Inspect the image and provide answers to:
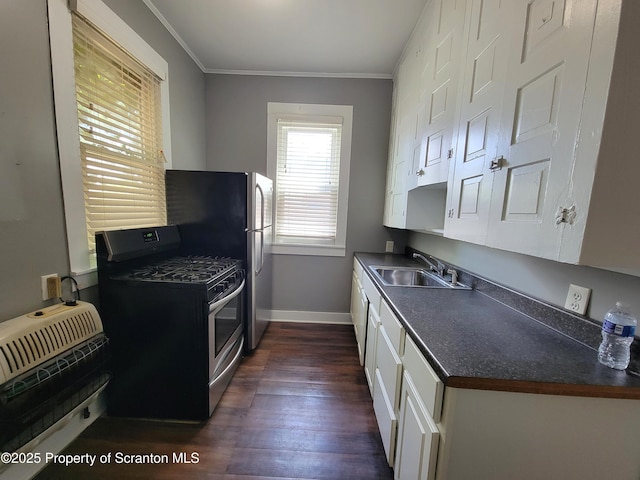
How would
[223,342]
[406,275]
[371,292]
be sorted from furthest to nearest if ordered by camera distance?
1. [406,275]
2. [371,292]
3. [223,342]

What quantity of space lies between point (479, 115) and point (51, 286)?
2.25m

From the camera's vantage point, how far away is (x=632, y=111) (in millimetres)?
637

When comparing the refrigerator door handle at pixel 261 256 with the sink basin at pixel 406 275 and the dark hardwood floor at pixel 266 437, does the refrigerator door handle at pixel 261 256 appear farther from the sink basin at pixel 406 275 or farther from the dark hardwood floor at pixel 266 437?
the sink basin at pixel 406 275

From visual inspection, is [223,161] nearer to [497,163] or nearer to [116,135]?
[116,135]

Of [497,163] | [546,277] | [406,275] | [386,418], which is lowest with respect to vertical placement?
[386,418]

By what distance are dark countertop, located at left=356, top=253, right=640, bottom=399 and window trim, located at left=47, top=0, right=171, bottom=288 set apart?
5.83 ft

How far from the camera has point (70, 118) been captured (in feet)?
4.49

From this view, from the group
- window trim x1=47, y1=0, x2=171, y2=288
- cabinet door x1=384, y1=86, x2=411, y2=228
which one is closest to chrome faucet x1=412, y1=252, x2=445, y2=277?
cabinet door x1=384, y1=86, x2=411, y2=228

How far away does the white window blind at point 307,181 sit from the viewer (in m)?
2.96

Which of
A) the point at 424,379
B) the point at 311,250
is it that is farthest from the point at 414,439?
the point at 311,250

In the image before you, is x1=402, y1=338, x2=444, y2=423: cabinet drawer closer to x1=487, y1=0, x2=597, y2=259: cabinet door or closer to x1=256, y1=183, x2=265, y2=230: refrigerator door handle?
x1=487, y1=0, x2=597, y2=259: cabinet door

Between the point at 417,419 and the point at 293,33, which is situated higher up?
the point at 293,33

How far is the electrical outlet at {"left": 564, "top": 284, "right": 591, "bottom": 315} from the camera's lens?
1.00 meters

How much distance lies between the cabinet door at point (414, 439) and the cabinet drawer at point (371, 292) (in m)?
0.63
